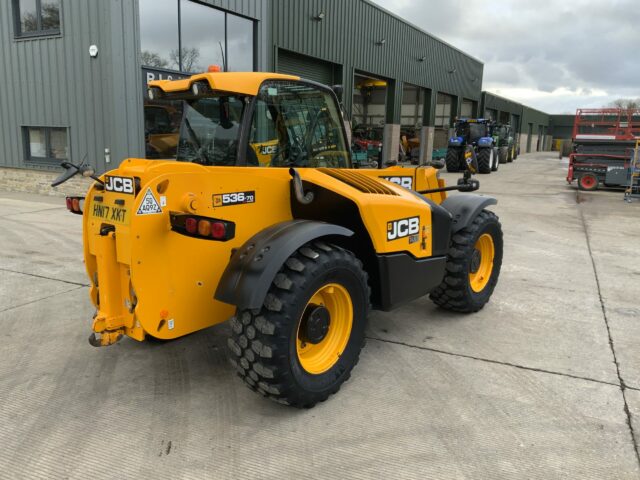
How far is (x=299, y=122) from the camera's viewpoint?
3764mm

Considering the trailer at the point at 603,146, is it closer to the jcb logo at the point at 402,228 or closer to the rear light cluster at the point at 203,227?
the jcb logo at the point at 402,228

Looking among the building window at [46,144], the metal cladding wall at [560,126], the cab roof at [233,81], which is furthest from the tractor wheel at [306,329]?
the metal cladding wall at [560,126]

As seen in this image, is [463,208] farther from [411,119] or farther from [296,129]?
[411,119]

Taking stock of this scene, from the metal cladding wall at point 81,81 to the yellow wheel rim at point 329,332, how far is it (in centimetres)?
855

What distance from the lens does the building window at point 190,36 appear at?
1065cm

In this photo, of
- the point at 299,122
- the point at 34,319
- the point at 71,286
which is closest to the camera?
the point at 299,122

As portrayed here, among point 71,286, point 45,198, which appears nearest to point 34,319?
point 71,286

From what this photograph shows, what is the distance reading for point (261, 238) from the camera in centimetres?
306

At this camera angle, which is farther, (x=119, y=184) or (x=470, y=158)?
(x=470, y=158)

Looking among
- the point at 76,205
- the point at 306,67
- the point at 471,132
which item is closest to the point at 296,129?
the point at 76,205

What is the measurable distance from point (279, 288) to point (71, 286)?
11.9 feet

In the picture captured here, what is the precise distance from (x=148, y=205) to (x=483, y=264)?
358 cm

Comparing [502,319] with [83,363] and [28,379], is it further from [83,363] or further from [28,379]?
[28,379]

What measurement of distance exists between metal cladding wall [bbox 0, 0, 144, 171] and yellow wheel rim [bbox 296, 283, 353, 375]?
855cm
